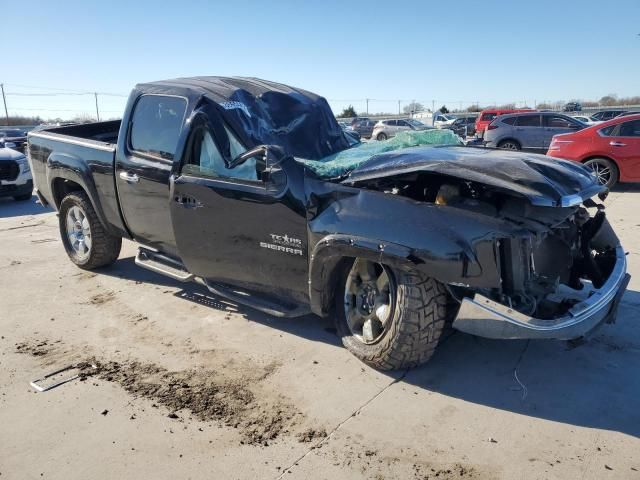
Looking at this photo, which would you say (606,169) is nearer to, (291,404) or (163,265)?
(163,265)

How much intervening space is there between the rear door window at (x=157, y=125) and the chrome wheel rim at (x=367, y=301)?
1966mm

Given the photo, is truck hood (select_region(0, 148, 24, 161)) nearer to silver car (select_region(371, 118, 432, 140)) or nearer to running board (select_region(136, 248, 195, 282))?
running board (select_region(136, 248, 195, 282))

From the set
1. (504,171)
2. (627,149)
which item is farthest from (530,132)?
(504,171)

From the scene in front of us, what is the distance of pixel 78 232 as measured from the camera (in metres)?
5.95

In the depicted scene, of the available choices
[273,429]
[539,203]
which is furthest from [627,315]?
[273,429]

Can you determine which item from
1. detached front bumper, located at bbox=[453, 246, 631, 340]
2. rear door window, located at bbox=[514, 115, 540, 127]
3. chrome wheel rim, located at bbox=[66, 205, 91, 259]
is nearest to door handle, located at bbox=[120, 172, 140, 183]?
chrome wheel rim, located at bbox=[66, 205, 91, 259]

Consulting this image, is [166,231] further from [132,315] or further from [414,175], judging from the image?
[414,175]

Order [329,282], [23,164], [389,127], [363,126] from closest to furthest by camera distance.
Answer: [329,282]
[23,164]
[389,127]
[363,126]

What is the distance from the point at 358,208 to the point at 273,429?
4.67 ft

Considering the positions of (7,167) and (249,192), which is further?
(7,167)

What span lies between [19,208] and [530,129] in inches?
565

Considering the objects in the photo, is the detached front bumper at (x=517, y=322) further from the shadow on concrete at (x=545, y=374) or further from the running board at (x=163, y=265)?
the running board at (x=163, y=265)

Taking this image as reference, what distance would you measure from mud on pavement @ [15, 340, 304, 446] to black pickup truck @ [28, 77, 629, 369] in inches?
25.2

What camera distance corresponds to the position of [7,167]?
36.2 ft
